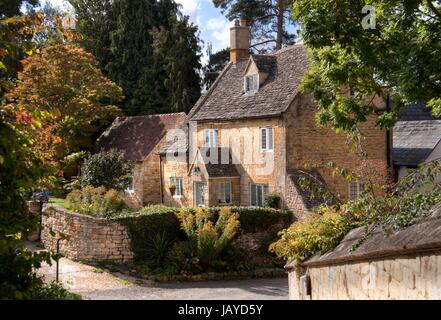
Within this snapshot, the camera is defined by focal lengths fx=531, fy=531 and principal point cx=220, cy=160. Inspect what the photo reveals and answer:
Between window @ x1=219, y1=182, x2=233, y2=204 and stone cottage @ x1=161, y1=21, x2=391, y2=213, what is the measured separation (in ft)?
0.18

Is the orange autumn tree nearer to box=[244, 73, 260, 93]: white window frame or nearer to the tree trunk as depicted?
box=[244, 73, 260, 93]: white window frame

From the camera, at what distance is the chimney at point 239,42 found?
3410 centimetres

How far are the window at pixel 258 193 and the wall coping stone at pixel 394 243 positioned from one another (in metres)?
19.9

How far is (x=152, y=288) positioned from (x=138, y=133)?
67.7 feet

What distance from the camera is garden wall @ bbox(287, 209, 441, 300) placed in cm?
545

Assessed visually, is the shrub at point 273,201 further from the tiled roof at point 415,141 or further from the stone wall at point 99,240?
the stone wall at point 99,240

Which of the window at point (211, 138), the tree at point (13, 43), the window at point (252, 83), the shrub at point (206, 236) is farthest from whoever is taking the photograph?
the window at point (211, 138)

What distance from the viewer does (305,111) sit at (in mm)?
26953

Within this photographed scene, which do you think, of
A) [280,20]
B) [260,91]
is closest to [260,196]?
[260,91]

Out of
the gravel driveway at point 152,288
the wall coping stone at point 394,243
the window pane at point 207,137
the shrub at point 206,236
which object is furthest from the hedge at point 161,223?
the wall coping stone at point 394,243

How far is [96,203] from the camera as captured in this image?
82.0 ft

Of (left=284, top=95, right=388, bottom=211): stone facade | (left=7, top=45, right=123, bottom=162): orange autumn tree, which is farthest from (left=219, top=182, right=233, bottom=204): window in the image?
(left=7, top=45, right=123, bottom=162): orange autumn tree
